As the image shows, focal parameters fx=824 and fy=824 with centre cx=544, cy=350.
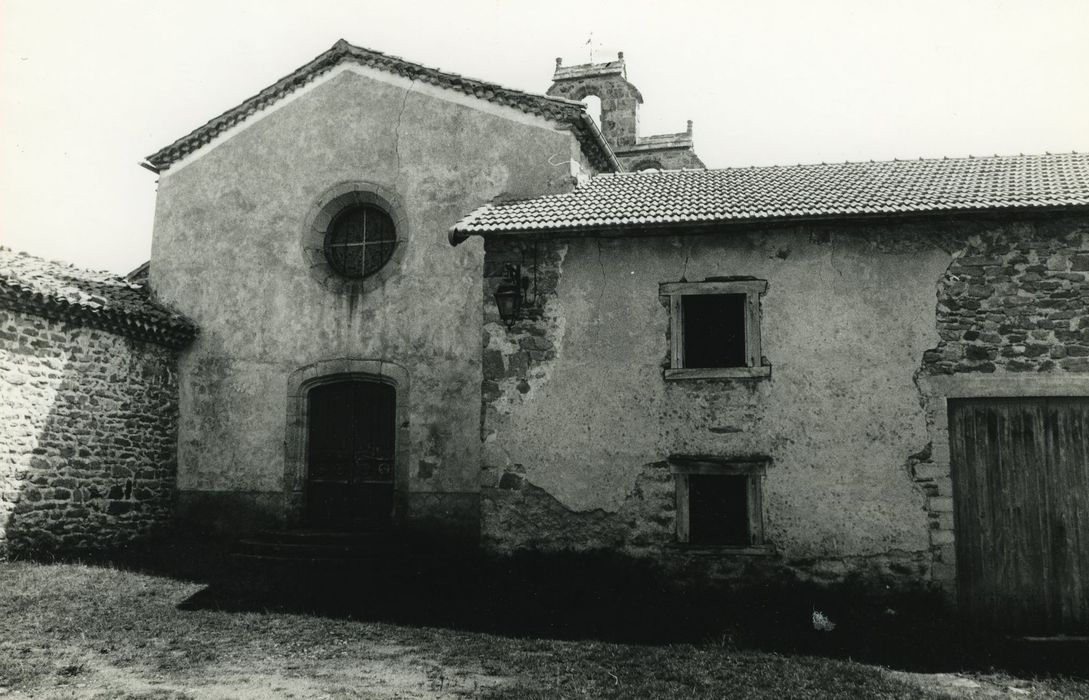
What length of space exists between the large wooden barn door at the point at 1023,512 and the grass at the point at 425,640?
1.19 metres

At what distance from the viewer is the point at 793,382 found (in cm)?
905

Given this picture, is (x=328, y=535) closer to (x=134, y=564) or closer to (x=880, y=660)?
(x=134, y=564)

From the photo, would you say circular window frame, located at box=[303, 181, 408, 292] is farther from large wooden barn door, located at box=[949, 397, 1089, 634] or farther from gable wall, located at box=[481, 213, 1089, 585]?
large wooden barn door, located at box=[949, 397, 1089, 634]

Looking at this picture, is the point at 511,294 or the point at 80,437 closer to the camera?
the point at 511,294

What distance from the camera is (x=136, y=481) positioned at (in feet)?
40.0

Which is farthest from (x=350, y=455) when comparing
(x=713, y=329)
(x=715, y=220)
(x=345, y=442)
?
(x=715, y=220)

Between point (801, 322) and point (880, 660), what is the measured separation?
3666mm

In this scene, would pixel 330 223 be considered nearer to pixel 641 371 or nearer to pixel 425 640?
pixel 641 371

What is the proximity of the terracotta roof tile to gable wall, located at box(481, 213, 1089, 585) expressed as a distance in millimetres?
339

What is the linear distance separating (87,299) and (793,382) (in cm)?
938

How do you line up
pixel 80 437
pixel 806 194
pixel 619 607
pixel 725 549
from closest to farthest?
pixel 619 607 → pixel 725 549 → pixel 806 194 → pixel 80 437

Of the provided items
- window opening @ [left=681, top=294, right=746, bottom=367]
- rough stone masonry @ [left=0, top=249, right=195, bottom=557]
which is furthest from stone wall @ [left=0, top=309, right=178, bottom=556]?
window opening @ [left=681, top=294, right=746, bottom=367]

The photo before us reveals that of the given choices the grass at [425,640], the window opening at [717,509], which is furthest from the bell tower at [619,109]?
the grass at [425,640]

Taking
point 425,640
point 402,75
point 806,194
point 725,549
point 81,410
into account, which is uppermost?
point 402,75
